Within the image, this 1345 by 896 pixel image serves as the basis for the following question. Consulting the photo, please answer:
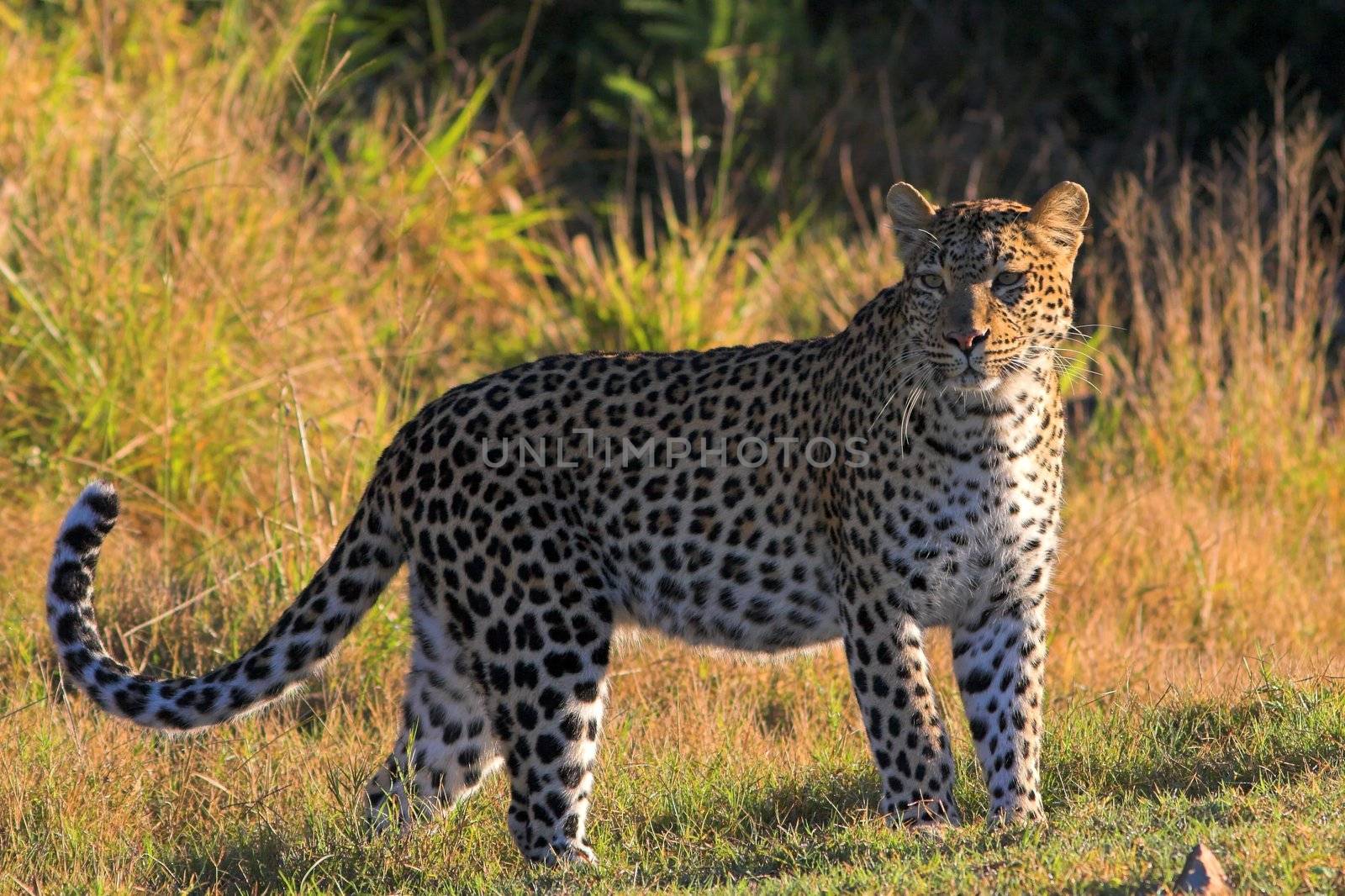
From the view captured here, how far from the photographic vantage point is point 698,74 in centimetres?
1329

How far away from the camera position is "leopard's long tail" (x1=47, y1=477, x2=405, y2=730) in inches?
215

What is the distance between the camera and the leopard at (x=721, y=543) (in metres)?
5.43

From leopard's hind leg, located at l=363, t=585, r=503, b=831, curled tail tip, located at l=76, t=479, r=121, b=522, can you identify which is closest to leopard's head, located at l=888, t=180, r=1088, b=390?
leopard's hind leg, located at l=363, t=585, r=503, b=831

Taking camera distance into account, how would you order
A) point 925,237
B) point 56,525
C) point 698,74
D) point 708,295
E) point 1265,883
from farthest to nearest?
1. point 698,74
2. point 708,295
3. point 56,525
4. point 925,237
5. point 1265,883

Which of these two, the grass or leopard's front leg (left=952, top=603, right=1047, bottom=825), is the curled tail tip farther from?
leopard's front leg (left=952, top=603, right=1047, bottom=825)

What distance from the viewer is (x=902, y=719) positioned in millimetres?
5379

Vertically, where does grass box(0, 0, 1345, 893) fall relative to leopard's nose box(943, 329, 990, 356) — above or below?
below

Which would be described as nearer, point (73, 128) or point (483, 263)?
point (73, 128)

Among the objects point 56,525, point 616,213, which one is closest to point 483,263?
point 616,213

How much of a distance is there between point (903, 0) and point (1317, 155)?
3811 mm

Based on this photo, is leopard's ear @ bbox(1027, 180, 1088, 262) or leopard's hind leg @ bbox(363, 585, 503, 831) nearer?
leopard's ear @ bbox(1027, 180, 1088, 262)

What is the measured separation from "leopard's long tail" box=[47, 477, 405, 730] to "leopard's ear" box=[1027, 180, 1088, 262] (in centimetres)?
224

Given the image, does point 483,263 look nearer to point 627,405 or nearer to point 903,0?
point 903,0

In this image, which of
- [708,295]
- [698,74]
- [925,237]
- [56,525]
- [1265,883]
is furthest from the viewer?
[698,74]
